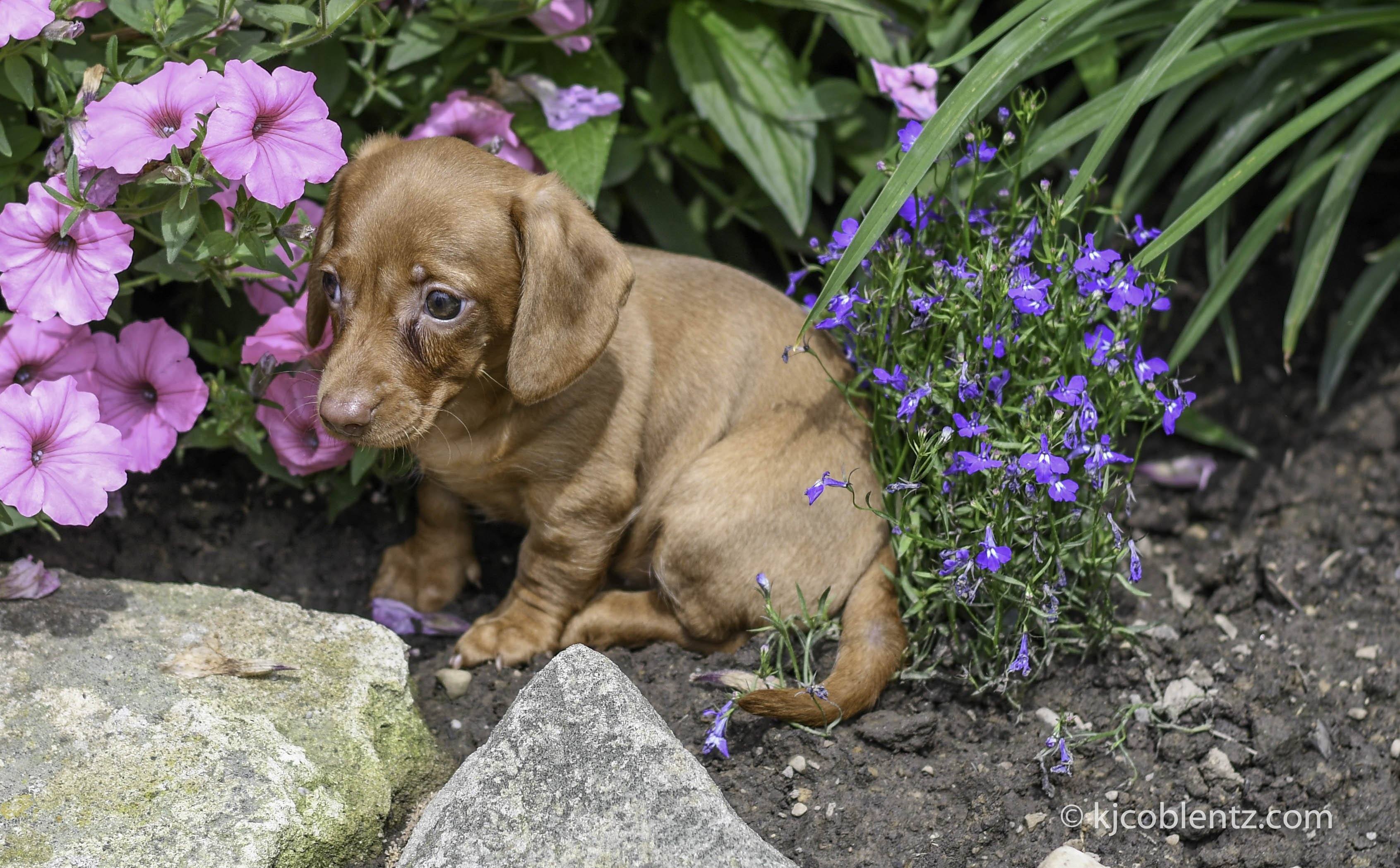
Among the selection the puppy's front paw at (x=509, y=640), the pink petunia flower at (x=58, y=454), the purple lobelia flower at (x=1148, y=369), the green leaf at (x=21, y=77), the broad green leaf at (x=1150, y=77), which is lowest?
the puppy's front paw at (x=509, y=640)

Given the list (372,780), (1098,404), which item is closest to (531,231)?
(372,780)

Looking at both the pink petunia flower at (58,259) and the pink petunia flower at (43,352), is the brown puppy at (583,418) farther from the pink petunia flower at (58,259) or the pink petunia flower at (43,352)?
the pink petunia flower at (43,352)

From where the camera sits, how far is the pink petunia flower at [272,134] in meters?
2.71

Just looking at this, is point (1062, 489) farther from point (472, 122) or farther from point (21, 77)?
point (21, 77)

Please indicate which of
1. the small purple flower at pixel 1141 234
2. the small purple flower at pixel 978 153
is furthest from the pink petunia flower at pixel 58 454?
the small purple flower at pixel 1141 234

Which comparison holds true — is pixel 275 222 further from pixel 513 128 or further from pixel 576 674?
pixel 576 674

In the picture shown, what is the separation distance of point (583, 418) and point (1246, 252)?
189cm

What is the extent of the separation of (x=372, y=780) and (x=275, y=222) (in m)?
1.25

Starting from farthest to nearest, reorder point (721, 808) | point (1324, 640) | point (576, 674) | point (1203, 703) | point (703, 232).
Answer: point (703, 232), point (1324, 640), point (1203, 703), point (576, 674), point (721, 808)

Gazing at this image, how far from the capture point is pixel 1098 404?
10.4 feet

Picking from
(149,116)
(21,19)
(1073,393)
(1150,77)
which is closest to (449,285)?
(149,116)

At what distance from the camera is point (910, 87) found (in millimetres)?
3549

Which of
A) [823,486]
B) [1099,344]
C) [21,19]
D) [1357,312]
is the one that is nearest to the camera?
[21,19]

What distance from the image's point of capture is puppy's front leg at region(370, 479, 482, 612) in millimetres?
3545
